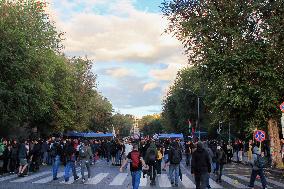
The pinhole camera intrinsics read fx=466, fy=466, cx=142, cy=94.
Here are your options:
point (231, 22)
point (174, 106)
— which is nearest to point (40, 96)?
point (231, 22)

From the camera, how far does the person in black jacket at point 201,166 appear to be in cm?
1294

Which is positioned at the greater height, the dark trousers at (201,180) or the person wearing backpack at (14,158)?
the person wearing backpack at (14,158)

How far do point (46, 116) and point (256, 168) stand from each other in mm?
40654

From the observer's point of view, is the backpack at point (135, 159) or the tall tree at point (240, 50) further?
the tall tree at point (240, 50)

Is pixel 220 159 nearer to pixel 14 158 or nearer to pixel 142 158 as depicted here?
pixel 142 158

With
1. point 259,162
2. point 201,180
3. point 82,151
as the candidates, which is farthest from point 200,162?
point 82,151

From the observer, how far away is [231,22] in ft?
94.5

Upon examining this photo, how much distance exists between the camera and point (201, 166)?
1294 centimetres

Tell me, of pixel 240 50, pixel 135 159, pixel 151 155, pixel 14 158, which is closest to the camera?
pixel 135 159

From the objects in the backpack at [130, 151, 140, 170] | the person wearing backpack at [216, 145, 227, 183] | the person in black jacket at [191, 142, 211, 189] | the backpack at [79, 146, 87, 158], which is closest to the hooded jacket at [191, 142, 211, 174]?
the person in black jacket at [191, 142, 211, 189]

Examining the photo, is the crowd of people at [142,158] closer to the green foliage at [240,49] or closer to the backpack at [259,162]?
the backpack at [259,162]

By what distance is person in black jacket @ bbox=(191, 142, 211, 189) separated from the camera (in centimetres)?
1294

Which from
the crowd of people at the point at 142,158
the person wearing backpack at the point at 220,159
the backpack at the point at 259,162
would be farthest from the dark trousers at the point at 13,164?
the backpack at the point at 259,162

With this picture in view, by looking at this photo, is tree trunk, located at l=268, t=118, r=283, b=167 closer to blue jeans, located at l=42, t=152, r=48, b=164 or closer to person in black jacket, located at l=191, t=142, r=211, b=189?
blue jeans, located at l=42, t=152, r=48, b=164
